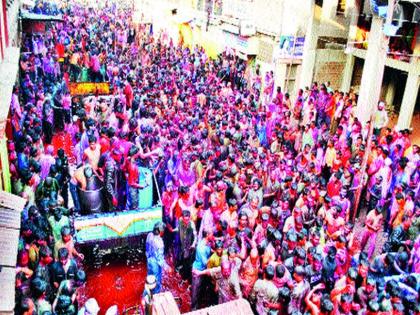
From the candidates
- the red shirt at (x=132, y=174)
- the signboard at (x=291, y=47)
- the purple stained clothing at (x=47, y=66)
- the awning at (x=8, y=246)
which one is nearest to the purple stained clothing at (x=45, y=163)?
the red shirt at (x=132, y=174)

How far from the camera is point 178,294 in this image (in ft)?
24.3

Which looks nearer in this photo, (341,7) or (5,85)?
(5,85)

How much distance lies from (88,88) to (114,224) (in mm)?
9981

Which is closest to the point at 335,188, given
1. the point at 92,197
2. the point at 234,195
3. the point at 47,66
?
the point at 234,195

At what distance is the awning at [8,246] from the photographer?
4043mm

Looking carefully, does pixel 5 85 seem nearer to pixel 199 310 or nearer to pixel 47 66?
pixel 199 310

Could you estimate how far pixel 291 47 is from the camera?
15.9 metres

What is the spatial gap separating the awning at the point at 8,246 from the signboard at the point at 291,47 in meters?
12.1

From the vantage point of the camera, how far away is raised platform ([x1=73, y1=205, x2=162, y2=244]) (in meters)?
7.23

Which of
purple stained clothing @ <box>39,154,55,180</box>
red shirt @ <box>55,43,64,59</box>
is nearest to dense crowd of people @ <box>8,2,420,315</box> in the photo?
purple stained clothing @ <box>39,154,55,180</box>

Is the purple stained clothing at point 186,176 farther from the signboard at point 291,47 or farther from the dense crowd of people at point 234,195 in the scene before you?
the signboard at point 291,47

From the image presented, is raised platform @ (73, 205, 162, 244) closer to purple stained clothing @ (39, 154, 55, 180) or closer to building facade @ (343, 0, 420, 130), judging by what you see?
purple stained clothing @ (39, 154, 55, 180)

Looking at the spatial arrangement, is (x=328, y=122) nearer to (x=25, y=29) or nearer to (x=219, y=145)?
(x=219, y=145)

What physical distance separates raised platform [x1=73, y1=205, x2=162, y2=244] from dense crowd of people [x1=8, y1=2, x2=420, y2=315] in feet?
0.83
